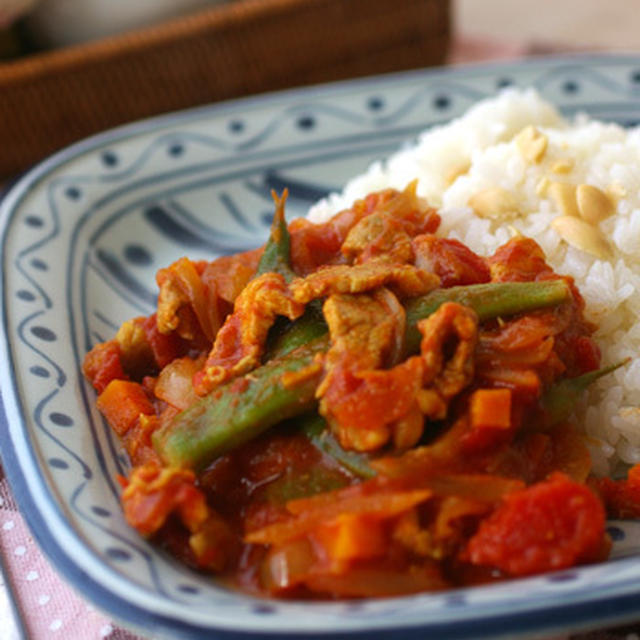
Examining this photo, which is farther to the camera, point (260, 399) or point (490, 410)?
point (260, 399)

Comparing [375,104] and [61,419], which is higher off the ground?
[375,104]

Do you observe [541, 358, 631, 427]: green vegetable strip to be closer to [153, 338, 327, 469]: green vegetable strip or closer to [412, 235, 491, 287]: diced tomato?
[412, 235, 491, 287]: diced tomato

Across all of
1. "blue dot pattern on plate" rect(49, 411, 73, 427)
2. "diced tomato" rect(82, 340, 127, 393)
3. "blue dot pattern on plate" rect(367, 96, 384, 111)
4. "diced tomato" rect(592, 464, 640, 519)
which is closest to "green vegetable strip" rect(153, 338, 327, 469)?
"blue dot pattern on plate" rect(49, 411, 73, 427)

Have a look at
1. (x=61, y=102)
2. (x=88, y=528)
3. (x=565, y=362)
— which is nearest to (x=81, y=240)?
(x=61, y=102)

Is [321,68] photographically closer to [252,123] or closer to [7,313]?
[252,123]

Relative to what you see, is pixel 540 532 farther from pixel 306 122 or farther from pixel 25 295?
pixel 306 122

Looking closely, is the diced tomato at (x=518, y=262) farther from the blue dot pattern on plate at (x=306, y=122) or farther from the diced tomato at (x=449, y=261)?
the blue dot pattern on plate at (x=306, y=122)

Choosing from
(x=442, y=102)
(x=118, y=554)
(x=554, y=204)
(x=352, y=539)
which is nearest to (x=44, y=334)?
(x=118, y=554)
